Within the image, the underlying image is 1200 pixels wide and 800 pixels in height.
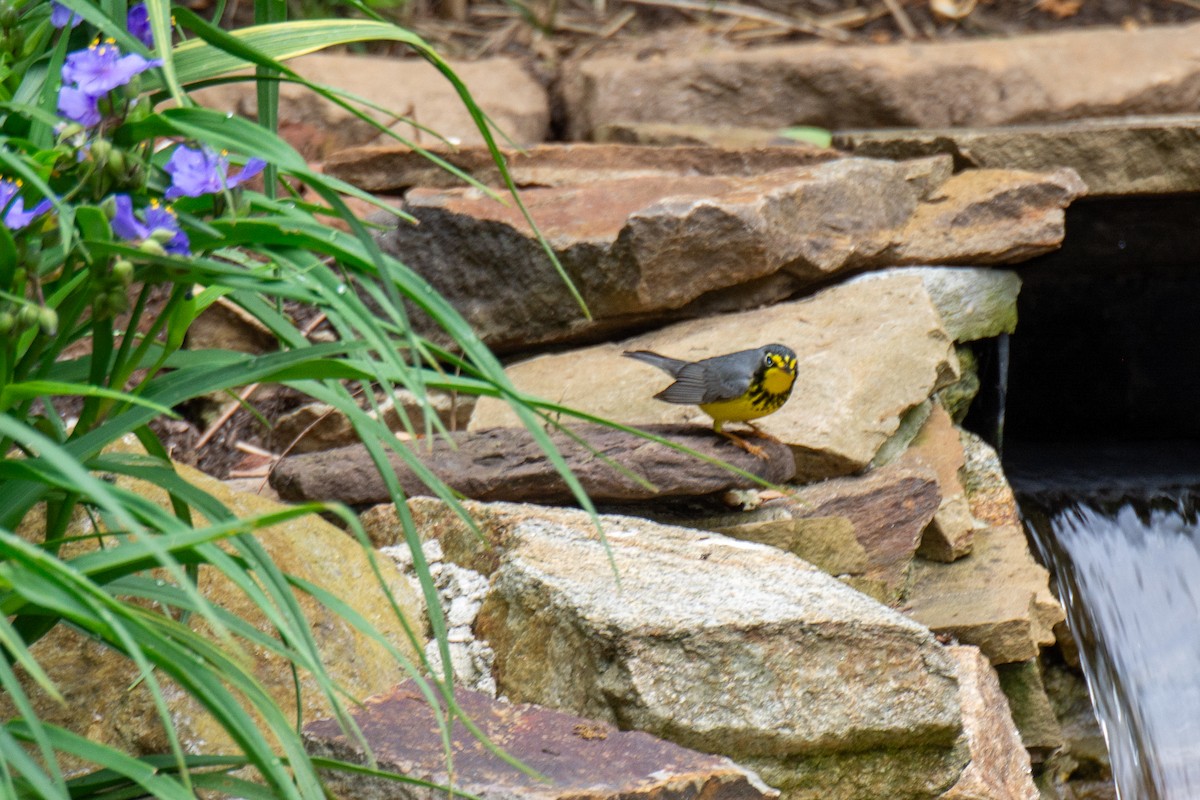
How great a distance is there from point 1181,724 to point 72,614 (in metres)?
3.65

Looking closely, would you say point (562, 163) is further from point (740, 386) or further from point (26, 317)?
point (26, 317)

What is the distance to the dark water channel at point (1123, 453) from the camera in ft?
13.0

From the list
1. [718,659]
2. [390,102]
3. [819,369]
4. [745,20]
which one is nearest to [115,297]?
[718,659]

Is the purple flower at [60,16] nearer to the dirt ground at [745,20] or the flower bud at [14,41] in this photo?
the flower bud at [14,41]

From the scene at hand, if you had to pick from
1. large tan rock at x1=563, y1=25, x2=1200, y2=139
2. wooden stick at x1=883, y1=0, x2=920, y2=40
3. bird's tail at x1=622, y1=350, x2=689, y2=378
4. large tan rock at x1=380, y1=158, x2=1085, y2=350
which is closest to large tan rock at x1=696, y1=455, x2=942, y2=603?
bird's tail at x1=622, y1=350, x2=689, y2=378

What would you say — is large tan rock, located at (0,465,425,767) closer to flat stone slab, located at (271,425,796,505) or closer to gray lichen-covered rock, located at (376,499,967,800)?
gray lichen-covered rock, located at (376,499,967,800)

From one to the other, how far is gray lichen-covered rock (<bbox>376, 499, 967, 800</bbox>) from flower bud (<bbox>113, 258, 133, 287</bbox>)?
963mm

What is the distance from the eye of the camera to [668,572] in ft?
8.12

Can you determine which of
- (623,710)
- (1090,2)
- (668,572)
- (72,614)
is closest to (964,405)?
(668,572)

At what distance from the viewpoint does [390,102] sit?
5422 millimetres

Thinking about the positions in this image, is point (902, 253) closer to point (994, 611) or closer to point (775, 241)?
point (775, 241)

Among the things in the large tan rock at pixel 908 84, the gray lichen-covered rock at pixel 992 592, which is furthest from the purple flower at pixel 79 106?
the large tan rock at pixel 908 84

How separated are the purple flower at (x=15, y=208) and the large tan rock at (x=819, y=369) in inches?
79.5

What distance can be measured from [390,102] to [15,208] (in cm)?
409
